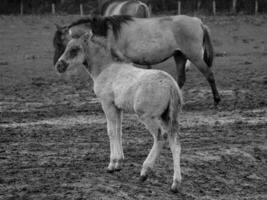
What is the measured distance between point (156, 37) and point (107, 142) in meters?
4.28

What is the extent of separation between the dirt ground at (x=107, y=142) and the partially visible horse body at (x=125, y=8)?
1639 mm

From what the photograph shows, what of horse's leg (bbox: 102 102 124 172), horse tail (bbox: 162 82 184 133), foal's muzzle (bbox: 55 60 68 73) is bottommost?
horse's leg (bbox: 102 102 124 172)

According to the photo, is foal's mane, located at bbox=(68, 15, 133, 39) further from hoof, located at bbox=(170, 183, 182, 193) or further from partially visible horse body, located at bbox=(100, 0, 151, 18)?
hoof, located at bbox=(170, 183, 182, 193)

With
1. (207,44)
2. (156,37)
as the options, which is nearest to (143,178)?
(156,37)

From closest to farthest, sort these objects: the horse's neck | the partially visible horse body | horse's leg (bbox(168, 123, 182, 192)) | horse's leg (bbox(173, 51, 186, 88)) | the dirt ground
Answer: horse's leg (bbox(168, 123, 182, 192)) < the dirt ground < the horse's neck < horse's leg (bbox(173, 51, 186, 88)) < the partially visible horse body

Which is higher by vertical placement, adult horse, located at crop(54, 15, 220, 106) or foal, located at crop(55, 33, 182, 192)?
foal, located at crop(55, 33, 182, 192)

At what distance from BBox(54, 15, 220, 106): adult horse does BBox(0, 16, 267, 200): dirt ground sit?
2.91 feet

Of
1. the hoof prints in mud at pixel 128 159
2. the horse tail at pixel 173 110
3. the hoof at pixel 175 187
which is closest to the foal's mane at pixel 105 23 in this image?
the hoof prints in mud at pixel 128 159

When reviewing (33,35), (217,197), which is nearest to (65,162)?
(217,197)

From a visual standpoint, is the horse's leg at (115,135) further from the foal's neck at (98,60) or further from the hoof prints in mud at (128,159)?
the foal's neck at (98,60)

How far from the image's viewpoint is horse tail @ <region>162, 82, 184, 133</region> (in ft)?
26.5

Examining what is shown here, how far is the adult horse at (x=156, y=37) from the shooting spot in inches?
573

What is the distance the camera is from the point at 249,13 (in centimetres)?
3994

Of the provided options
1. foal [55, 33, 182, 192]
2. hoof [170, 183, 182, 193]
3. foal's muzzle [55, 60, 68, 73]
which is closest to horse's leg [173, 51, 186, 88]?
foal [55, 33, 182, 192]
